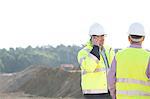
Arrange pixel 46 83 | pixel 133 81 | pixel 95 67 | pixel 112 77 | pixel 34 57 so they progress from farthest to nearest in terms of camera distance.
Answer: pixel 34 57
pixel 46 83
pixel 95 67
pixel 112 77
pixel 133 81

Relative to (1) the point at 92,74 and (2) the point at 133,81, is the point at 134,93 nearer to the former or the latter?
(2) the point at 133,81

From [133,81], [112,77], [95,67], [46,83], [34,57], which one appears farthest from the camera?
[34,57]

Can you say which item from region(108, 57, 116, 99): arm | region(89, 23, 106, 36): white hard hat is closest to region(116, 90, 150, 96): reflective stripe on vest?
region(108, 57, 116, 99): arm

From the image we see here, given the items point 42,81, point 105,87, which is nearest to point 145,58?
point 105,87

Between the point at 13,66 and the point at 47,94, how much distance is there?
22.3m

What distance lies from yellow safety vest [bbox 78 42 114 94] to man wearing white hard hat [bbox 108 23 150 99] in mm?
1050

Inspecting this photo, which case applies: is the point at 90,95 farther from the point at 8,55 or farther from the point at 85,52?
the point at 8,55

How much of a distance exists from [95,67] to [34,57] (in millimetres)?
53041

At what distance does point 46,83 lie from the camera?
112 feet

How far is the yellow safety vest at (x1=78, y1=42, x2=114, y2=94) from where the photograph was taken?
6688 millimetres

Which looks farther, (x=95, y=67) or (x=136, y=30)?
(x=95, y=67)

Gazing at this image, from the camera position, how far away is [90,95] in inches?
267

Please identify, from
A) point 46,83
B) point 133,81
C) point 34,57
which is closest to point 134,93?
point 133,81

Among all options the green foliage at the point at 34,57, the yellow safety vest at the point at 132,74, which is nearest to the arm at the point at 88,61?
the yellow safety vest at the point at 132,74
